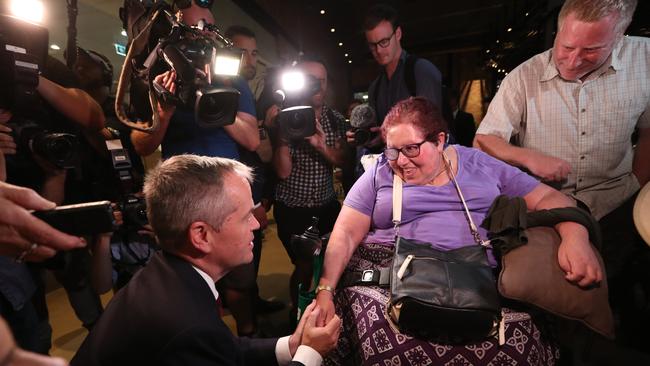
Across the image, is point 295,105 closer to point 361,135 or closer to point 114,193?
point 361,135

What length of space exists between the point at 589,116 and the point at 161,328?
72.7 inches

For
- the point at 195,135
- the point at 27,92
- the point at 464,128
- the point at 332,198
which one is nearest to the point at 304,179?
the point at 332,198

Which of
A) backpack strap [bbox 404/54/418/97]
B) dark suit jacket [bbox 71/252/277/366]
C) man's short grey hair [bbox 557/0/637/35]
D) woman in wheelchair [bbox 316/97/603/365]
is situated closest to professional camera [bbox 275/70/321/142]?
woman in wheelchair [bbox 316/97/603/365]

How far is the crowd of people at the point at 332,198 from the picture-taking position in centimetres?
93

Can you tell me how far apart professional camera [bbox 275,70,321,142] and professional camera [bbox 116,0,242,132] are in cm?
41

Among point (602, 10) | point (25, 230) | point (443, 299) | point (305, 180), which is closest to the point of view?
point (25, 230)

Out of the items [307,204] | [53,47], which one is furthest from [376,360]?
[53,47]

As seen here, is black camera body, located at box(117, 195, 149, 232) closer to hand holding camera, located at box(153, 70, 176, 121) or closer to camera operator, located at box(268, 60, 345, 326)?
hand holding camera, located at box(153, 70, 176, 121)

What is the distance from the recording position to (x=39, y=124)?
1523 mm

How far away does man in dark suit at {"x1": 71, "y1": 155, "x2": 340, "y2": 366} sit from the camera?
2.77 ft

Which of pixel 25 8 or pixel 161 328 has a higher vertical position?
pixel 25 8

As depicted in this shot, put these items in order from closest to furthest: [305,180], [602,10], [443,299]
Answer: [443,299] < [602,10] < [305,180]

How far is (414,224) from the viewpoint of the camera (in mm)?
1487

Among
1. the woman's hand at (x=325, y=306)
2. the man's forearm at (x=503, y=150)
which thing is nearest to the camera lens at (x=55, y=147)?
the woman's hand at (x=325, y=306)
